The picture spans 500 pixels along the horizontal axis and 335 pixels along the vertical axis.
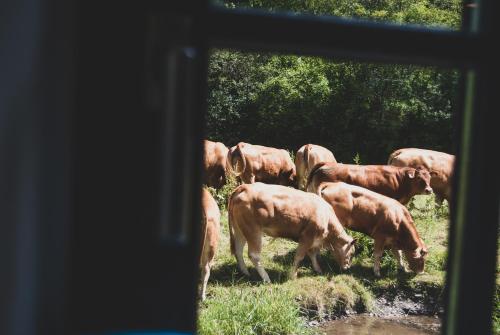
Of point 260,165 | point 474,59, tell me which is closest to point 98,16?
point 474,59

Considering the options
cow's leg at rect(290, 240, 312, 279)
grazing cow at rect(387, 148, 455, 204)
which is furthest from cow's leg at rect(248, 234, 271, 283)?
grazing cow at rect(387, 148, 455, 204)

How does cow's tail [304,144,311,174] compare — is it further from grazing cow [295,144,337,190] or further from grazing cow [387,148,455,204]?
grazing cow [387,148,455,204]

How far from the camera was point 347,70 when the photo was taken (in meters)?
14.9

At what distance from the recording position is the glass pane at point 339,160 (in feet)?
20.8

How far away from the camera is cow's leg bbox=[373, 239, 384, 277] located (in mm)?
7432

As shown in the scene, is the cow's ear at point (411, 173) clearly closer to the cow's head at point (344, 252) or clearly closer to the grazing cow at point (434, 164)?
the grazing cow at point (434, 164)

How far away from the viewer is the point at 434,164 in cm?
1127

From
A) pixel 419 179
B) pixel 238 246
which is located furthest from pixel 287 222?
pixel 419 179

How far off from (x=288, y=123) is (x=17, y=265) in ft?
46.9

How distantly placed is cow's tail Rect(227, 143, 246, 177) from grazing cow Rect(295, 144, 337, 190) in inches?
46.1

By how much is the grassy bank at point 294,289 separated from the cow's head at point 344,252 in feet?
0.33

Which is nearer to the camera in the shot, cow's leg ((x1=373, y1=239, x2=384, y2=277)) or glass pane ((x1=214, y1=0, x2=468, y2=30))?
cow's leg ((x1=373, y1=239, x2=384, y2=277))

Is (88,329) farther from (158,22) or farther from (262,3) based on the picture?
(262,3)

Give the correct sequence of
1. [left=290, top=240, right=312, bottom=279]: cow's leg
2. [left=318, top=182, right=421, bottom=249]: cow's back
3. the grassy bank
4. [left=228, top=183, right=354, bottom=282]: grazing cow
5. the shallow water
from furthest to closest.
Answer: [left=318, top=182, right=421, bottom=249]: cow's back, [left=228, top=183, right=354, bottom=282]: grazing cow, [left=290, top=240, right=312, bottom=279]: cow's leg, the shallow water, the grassy bank
